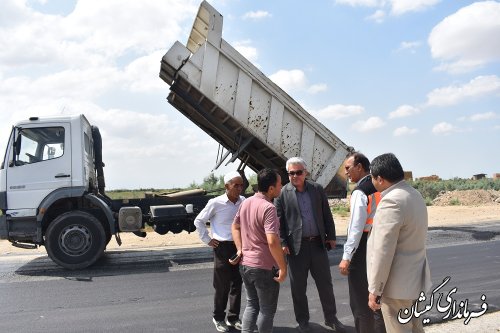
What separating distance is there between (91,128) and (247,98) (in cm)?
326

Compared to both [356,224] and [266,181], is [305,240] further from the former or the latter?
[266,181]

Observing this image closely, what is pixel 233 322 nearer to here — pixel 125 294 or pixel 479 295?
pixel 125 294

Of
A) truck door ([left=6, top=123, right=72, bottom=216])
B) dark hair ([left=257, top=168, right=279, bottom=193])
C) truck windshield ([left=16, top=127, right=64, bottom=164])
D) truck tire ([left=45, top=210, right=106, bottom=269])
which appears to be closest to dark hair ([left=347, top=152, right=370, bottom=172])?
dark hair ([left=257, top=168, right=279, bottom=193])

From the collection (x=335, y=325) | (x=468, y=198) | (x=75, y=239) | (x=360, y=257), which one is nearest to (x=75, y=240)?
(x=75, y=239)

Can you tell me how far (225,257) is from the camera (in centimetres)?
514

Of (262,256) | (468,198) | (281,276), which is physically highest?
(468,198)

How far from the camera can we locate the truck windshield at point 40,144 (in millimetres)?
8680

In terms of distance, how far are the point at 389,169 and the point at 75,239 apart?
22.1 ft

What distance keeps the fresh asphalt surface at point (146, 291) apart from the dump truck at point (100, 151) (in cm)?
65

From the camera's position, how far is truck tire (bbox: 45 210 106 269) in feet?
28.1

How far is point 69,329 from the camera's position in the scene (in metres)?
5.27

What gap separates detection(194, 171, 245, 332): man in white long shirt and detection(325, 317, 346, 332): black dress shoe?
0.93m

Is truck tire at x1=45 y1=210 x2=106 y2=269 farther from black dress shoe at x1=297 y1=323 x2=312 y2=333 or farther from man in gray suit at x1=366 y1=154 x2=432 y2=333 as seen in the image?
man in gray suit at x1=366 y1=154 x2=432 y2=333

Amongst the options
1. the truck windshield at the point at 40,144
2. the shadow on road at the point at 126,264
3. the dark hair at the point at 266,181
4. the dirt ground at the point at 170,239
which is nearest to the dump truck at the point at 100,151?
the truck windshield at the point at 40,144
